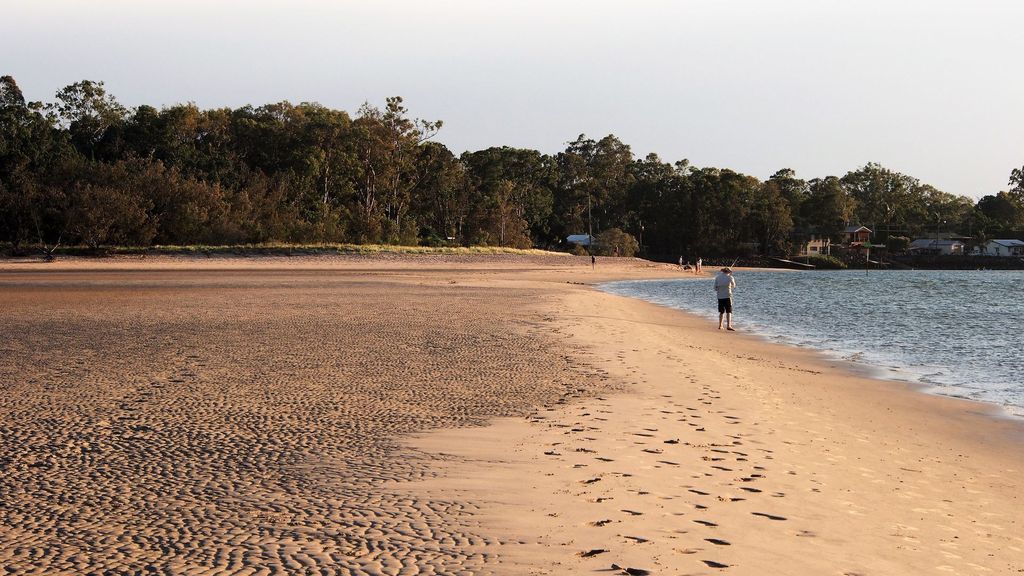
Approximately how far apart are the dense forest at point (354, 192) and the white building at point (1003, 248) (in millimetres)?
2614

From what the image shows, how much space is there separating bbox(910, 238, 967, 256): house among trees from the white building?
365 centimetres

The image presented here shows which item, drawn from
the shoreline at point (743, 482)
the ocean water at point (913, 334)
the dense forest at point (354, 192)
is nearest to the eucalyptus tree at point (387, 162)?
the dense forest at point (354, 192)

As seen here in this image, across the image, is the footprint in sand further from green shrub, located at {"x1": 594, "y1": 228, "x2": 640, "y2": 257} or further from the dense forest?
green shrub, located at {"x1": 594, "y1": 228, "x2": 640, "y2": 257}

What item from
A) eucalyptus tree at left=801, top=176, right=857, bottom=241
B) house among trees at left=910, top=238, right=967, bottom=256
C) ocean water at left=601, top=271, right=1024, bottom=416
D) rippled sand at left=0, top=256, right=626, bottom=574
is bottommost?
ocean water at left=601, top=271, right=1024, bottom=416

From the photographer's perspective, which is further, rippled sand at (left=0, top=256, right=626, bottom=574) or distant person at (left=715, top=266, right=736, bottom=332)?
distant person at (left=715, top=266, right=736, bottom=332)

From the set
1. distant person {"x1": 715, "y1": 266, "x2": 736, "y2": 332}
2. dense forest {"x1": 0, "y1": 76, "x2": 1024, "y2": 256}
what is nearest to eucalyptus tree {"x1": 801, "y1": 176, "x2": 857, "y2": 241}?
dense forest {"x1": 0, "y1": 76, "x2": 1024, "y2": 256}

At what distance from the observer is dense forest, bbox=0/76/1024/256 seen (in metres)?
61.2

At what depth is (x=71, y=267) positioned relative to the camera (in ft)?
158

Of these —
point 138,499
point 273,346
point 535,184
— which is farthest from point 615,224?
point 138,499

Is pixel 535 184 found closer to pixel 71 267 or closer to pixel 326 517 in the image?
pixel 71 267

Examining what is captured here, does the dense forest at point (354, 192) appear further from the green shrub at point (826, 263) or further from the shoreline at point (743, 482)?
the shoreline at point (743, 482)

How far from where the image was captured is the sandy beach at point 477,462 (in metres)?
4.96

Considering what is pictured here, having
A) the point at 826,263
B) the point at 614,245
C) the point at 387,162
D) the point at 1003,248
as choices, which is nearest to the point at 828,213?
the point at 826,263

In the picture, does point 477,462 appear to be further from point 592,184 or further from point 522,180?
point 592,184
